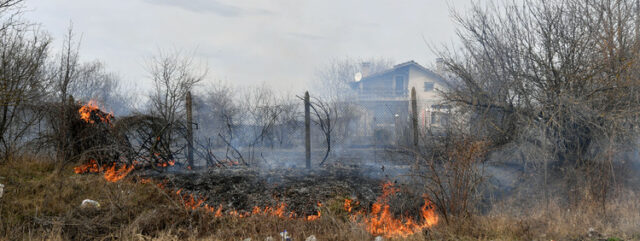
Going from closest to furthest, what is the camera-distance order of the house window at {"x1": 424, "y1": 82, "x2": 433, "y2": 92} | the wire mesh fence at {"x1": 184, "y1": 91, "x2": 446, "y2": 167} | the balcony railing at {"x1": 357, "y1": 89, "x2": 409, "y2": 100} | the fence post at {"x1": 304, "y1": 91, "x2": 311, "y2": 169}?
the fence post at {"x1": 304, "y1": 91, "x2": 311, "y2": 169}, the wire mesh fence at {"x1": 184, "y1": 91, "x2": 446, "y2": 167}, the balcony railing at {"x1": 357, "y1": 89, "x2": 409, "y2": 100}, the house window at {"x1": 424, "y1": 82, "x2": 433, "y2": 92}

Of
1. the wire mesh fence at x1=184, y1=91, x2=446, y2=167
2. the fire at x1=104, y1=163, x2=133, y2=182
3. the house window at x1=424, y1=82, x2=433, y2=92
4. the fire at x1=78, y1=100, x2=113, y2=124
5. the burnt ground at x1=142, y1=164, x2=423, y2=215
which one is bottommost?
the burnt ground at x1=142, y1=164, x2=423, y2=215

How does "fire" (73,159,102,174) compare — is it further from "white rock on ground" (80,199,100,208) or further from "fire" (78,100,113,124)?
"white rock on ground" (80,199,100,208)

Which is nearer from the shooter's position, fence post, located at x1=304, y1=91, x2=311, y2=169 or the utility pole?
the utility pole

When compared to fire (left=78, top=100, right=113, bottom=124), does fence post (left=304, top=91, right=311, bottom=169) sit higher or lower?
lower

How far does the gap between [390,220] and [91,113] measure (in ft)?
21.3

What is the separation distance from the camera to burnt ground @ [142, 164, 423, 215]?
6.77m

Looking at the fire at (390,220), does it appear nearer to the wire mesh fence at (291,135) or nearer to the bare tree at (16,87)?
the wire mesh fence at (291,135)

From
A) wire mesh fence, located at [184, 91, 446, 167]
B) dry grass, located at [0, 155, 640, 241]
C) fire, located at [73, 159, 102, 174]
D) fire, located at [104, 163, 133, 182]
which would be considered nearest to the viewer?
dry grass, located at [0, 155, 640, 241]

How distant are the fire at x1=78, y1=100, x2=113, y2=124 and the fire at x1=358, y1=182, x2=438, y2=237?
554cm

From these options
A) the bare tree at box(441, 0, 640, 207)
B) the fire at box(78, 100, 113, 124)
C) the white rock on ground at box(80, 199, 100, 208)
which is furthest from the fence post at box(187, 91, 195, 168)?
the bare tree at box(441, 0, 640, 207)

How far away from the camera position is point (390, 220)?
5906 millimetres

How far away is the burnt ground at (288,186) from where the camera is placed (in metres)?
6.77

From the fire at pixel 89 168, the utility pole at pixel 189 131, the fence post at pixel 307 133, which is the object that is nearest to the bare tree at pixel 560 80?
the fence post at pixel 307 133

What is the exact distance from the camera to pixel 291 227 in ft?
17.9
